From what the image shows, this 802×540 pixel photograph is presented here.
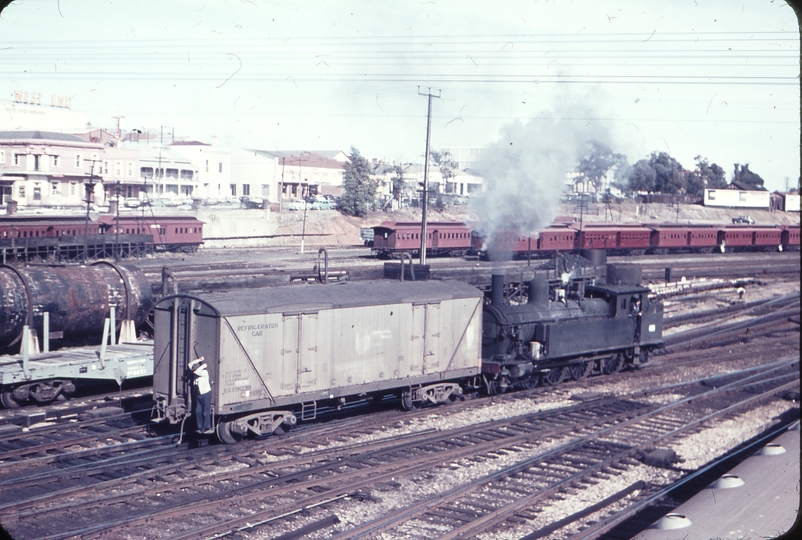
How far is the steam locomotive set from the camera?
13.5 metres

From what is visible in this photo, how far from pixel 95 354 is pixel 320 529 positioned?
10045 millimetres

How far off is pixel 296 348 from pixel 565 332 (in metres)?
8.33

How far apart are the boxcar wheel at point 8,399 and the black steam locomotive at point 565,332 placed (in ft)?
35.4

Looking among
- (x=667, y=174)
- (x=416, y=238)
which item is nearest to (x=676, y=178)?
(x=667, y=174)

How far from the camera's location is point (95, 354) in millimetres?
17859

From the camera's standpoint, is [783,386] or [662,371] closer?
[783,386]

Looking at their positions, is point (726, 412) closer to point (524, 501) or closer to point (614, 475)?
point (614, 475)

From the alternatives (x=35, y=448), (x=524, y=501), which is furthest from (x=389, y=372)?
(x=35, y=448)

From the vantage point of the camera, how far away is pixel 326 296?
48.6ft

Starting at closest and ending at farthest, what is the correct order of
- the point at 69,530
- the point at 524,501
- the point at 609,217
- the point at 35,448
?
the point at 69,530 < the point at 524,501 < the point at 35,448 < the point at 609,217

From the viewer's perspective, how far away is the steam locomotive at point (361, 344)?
13.5m

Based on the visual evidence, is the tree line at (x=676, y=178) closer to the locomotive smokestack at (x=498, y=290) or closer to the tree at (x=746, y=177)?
the tree at (x=746, y=177)

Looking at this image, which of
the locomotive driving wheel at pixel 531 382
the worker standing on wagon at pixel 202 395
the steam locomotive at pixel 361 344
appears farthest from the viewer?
the locomotive driving wheel at pixel 531 382

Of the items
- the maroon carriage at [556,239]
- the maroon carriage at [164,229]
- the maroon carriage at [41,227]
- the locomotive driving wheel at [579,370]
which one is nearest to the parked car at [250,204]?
the maroon carriage at [164,229]
